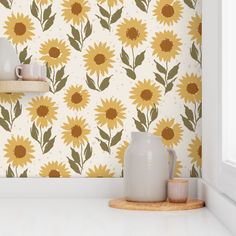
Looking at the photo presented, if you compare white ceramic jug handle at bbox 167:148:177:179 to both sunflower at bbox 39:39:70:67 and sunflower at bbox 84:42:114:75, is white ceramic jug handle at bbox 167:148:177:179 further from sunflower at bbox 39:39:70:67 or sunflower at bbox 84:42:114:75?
sunflower at bbox 39:39:70:67

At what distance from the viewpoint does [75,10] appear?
85.5 inches

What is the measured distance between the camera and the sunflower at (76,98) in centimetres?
215

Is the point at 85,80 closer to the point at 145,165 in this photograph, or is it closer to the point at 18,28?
the point at 18,28

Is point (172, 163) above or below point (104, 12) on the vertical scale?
below

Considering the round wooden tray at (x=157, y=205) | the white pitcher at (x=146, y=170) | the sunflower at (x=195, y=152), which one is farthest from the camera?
the sunflower at (x=195, y=152)

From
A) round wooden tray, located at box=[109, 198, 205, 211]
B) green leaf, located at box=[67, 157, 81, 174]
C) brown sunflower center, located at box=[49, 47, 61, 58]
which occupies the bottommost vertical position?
round wooden tray, located at box=[109, 198, 205, 211]

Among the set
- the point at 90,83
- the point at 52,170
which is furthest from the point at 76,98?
the point at 52,170

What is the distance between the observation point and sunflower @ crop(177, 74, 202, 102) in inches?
84.7

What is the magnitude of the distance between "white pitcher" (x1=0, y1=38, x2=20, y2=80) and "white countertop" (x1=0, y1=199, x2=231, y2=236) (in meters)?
0.47

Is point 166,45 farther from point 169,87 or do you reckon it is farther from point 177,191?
A: point 177,191

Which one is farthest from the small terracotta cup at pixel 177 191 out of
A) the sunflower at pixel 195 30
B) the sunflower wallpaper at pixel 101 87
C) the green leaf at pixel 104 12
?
the green leaf at pixel 104 12

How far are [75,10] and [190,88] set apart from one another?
541mm

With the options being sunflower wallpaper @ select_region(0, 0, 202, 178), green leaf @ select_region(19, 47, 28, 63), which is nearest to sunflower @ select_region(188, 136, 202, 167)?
sunflower wallpaper @ select_region(0, 0, 202, 178)

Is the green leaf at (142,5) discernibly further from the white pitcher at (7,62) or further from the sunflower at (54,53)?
the white pitcher at (7,62)
